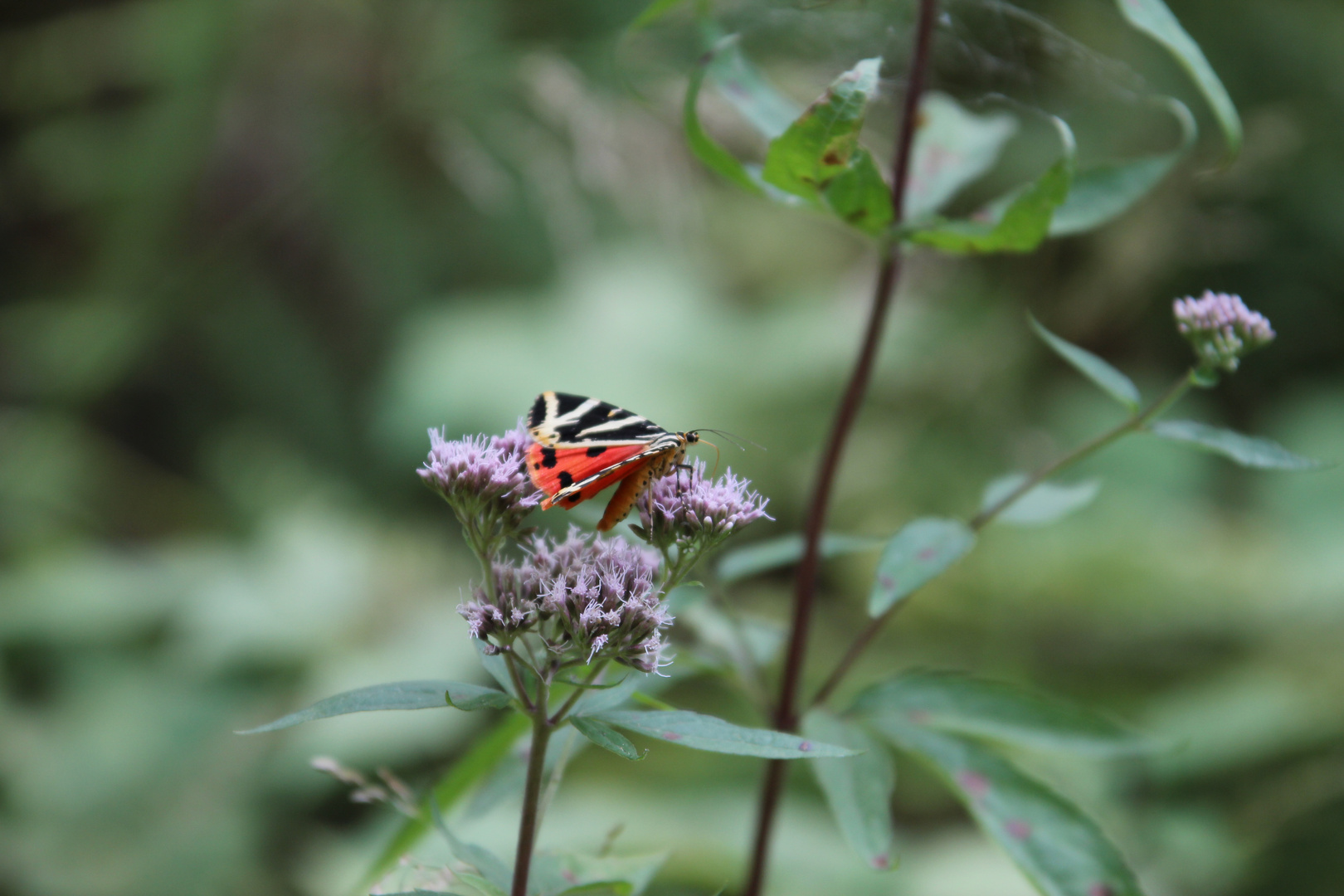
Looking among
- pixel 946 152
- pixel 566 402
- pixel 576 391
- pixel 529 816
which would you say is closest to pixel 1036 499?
pixel 946 152

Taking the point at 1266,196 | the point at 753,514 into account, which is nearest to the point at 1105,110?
the point at 1266,196

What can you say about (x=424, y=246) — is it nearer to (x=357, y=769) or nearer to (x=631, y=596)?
(x=357, y=769)

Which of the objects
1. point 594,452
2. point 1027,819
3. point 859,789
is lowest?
point 1027,819

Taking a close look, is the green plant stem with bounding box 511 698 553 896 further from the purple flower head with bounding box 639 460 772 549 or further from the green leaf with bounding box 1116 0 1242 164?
the green leaf with bounding box 1116 0 1242 164

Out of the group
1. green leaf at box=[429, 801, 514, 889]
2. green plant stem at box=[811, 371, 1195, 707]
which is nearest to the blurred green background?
green plant stem at box=[811, 371, 1195, 707]

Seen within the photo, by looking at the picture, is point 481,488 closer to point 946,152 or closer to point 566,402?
point 566,402

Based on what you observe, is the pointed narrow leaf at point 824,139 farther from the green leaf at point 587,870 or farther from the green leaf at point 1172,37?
the green leaf at point 587,870

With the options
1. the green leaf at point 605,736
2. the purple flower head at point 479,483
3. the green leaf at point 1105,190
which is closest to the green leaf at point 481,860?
the green leaf at point 605,736
